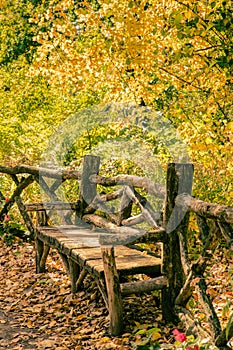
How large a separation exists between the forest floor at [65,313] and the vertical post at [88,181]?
90 cm

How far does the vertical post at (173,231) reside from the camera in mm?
4070

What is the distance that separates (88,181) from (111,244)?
98.2 inches

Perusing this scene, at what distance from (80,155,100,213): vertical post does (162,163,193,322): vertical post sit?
2366mm

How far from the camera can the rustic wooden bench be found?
4121mm

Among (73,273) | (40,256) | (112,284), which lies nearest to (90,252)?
(73,273)

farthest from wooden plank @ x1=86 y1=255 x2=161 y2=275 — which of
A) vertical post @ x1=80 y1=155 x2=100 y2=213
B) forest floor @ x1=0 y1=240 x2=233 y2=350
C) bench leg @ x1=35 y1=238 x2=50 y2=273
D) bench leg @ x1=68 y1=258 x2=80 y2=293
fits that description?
vertical post @ x1=80 y1=155 x2=100 y2=213

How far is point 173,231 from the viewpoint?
4145mm

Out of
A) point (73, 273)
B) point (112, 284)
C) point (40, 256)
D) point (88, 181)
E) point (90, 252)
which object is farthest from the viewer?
point (88, 181)

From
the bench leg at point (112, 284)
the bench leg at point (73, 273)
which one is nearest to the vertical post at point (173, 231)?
the bench leg at point (112, 284)

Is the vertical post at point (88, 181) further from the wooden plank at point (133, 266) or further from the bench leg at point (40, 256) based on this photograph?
the wooden plank at point (133, 266)

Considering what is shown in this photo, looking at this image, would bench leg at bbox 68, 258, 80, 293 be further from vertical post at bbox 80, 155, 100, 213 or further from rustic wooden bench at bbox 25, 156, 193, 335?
vertical post at bbox 80, 155, 100, 213

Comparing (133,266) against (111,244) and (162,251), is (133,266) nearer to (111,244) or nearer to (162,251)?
(162,251)

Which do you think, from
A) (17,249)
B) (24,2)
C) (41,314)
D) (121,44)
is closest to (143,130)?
(121,44)

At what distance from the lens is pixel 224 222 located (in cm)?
320
